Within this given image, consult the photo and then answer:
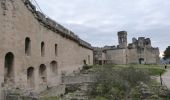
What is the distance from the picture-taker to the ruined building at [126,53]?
43.4 metres

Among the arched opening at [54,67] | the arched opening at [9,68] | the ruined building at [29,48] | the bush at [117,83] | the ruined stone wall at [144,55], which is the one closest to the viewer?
the ruined building at [29,48]

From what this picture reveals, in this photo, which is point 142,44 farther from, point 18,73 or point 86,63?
point 18,73

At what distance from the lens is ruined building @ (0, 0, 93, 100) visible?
1503 cm

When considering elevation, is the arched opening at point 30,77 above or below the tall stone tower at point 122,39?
below

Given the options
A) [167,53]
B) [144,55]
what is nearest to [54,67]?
[144,55]

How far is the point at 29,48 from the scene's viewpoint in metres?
17.6

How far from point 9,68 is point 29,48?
2392 millimetres

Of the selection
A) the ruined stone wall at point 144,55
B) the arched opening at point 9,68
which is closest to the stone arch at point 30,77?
the arched opening at point 9,68

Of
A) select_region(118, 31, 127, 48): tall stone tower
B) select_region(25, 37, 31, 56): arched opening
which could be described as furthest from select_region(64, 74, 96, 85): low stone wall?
select_region(118, 31, 127, 48): tall stone tower

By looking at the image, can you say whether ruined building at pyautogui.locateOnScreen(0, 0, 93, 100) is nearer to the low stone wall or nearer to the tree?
the low stone wall

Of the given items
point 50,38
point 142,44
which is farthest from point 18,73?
point 142,44

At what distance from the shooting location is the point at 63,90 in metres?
20.7

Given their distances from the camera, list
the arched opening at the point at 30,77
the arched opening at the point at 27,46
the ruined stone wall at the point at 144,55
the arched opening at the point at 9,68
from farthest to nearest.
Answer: the ruined stone wall at the point at 144,55 < the arched opening at the point at 30,77 < the arched opening at the point at 27,46 < the arched opening at the point at 9,68

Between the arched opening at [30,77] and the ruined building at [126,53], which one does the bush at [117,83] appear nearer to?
the arched opening at [30,77]
